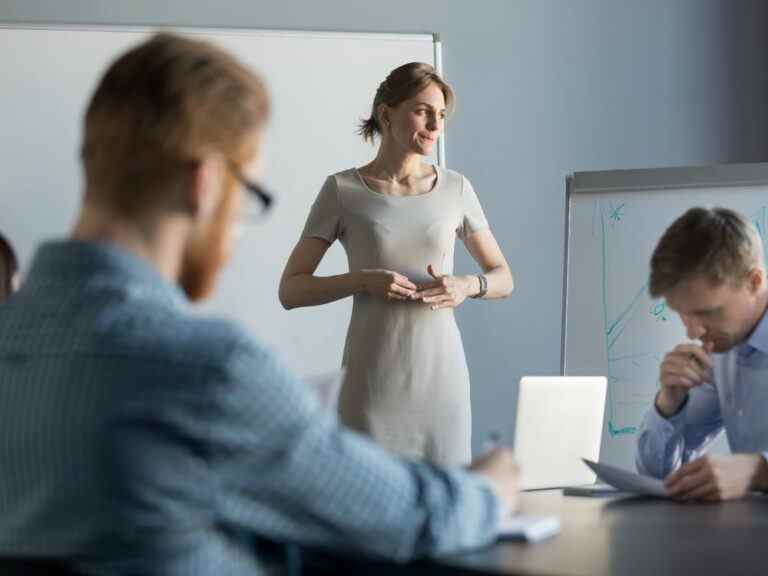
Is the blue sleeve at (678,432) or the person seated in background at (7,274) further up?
the person seated in background at (7,274)

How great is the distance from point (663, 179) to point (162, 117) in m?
2.50

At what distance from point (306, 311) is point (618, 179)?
48.1 inches

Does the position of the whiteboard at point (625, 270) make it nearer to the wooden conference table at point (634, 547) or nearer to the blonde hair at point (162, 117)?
the wooden conference table at point (634, 547)

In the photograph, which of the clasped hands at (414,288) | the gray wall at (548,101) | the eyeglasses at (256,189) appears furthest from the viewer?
the gray wall at (548,101)

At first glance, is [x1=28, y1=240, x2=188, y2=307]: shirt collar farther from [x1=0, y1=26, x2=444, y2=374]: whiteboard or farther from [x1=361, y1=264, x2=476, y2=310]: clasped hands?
[x1=0, y1=26, x2=444, y2=374]: whiteboard

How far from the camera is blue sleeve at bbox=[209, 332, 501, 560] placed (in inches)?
37.3

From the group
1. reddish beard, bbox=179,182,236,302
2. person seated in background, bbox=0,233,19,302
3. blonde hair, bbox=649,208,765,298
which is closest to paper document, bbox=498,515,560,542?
reddish beard, bbox=179,182,236,302

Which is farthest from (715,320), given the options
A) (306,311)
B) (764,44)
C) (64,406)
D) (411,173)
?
(764,44)

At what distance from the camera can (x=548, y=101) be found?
4.35 m

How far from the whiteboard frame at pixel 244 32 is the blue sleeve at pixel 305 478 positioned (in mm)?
2859

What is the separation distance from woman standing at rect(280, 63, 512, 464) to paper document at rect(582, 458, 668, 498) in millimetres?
1116

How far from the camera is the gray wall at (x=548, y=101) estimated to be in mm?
4195

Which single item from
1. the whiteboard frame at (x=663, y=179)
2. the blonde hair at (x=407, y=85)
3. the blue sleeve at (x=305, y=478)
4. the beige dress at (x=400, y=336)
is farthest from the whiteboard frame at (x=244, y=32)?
the blue sleeve at (x=305, y=478)

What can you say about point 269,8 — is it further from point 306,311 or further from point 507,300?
point 507,300
